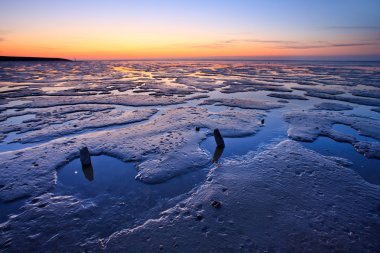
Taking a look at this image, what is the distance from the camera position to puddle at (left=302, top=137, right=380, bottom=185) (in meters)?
5.79

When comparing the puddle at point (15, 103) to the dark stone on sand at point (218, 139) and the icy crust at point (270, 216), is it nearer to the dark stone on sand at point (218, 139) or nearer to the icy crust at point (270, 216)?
the dark stone on sand at point (218, 139)

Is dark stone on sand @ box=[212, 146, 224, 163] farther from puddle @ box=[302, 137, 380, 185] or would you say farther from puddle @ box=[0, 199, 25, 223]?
puddle @ box=[0, 199, 25, 223]

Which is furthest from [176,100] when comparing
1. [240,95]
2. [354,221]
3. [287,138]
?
[354,221]

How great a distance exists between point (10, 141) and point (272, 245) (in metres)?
8.35

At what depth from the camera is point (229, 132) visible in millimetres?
8758

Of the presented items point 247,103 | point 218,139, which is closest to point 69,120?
point 218,139

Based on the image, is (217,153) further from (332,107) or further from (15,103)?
(15,103)

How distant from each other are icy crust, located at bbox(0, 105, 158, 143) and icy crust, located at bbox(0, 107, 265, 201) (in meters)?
0.89

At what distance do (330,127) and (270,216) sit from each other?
6.81 m

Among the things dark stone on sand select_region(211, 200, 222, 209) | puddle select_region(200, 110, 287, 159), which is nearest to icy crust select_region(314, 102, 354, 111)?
puddle select_region(200, 110, 287, 159)

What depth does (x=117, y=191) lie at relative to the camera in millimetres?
4969

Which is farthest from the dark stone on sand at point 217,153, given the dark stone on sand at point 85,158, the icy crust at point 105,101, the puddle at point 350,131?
the icy crust at point 105,101

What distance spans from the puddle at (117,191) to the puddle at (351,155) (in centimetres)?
390

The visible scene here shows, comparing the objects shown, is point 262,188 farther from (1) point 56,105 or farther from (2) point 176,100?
(1) point 56,105
